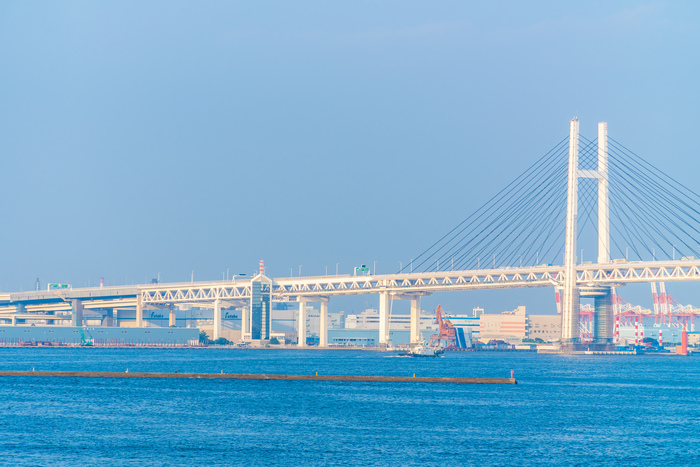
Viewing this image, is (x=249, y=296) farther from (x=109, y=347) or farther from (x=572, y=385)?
(x=572, y=385)

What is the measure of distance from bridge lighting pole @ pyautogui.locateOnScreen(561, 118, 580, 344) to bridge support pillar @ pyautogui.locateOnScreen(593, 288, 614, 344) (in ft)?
15.4

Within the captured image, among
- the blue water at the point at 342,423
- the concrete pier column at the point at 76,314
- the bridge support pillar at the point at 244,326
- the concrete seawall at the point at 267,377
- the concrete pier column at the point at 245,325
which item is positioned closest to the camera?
the blue water at the point at 342,423

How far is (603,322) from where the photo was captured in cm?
10819

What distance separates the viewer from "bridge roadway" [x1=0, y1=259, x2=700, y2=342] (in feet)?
331

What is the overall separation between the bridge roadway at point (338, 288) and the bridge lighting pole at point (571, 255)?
1.53m

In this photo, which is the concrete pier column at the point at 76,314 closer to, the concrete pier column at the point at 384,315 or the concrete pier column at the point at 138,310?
the concrete pier column at the point at 138,310

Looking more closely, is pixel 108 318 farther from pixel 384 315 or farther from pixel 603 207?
Answer: pixel 603 207

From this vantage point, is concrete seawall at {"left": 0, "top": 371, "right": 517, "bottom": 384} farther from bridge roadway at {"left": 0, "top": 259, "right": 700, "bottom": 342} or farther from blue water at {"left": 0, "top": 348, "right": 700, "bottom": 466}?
bridge roadway at {"left": 0, "top": 259, "right": 700, "bottom": 342}

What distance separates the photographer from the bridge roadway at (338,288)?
100994 mm

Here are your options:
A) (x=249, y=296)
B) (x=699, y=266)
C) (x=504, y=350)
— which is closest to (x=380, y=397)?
(x=699, y=266)

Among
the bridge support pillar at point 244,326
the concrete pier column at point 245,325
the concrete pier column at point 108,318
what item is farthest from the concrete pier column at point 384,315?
the concrete pier column at point 108,318

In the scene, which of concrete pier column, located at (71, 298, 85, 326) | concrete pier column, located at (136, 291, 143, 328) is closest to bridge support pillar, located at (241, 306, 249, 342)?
concrete pier column, located at (136, 291, 143, 328)

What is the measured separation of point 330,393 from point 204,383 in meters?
9.06

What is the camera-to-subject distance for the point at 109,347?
128000 millimetres
